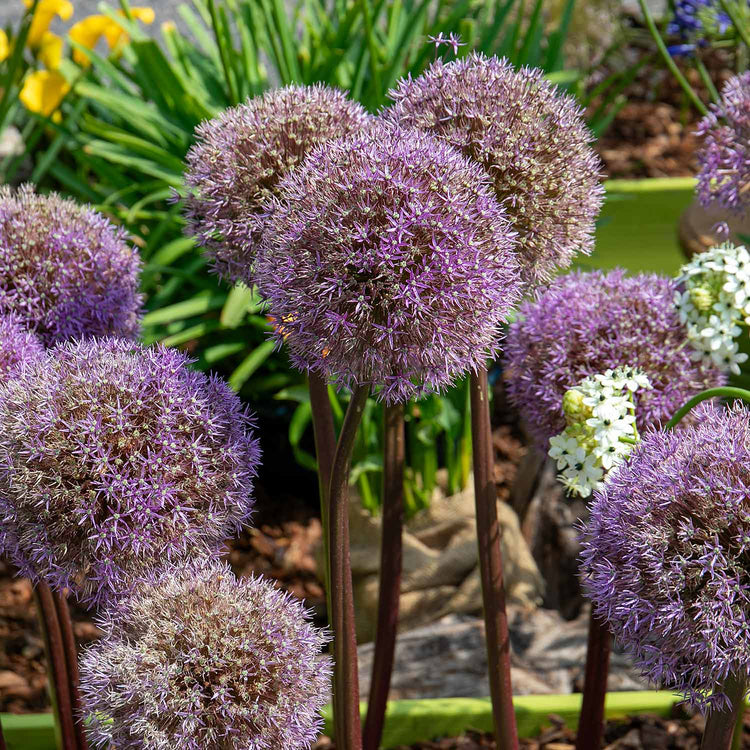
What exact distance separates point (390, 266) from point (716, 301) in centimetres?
55

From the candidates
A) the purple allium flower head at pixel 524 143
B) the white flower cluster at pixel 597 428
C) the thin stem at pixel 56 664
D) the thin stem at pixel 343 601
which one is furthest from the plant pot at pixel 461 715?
the purple allium flower head at pixel 524 143

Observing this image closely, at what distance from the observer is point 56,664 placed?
114 cm

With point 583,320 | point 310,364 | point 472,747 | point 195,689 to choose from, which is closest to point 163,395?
point 310,364

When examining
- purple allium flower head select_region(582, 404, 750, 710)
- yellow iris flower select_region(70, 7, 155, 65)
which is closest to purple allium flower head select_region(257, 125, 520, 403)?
purple allium flower head select_region(582, 404, 750, 710)

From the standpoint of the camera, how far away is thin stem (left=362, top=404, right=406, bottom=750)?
1.20m

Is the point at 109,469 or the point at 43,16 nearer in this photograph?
the point at 109,469

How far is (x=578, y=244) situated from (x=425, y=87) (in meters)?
0.22

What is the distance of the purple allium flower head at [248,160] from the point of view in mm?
962

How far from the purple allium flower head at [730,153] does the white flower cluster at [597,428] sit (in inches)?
11.5

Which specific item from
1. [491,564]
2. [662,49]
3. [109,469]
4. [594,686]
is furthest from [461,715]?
[662,49]

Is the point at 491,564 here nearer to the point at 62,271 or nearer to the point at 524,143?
the point at 524,143

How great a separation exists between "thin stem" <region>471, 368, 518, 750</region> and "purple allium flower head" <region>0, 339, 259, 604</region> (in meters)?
0.28

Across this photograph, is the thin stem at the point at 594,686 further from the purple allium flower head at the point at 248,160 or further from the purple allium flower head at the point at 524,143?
the purple allium flower head at the point at 248,160

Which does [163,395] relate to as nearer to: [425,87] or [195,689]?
[195,689]
